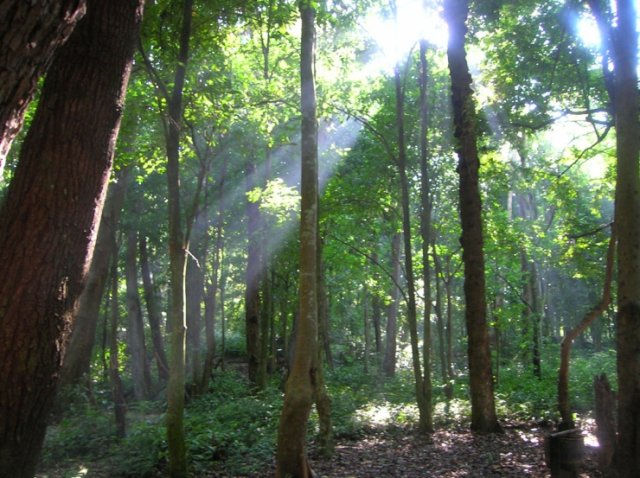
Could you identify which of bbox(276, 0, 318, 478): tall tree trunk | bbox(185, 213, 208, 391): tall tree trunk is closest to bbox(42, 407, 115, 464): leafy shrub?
bbox(276, 0, 318, 478): tall tree trunk

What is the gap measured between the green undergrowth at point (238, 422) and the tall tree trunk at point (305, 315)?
2005mm

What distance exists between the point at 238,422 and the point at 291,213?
16.2ft

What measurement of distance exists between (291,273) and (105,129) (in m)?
15.2

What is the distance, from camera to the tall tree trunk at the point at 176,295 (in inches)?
295

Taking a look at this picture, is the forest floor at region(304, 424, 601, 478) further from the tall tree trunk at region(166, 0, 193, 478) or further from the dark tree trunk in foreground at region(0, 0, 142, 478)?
the dark tree trunk in foreground at region(0, 0, 142, 478)

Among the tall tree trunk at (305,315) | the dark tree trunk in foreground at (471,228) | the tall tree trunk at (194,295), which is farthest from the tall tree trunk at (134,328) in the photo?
the tall tree trunk at (305,315)

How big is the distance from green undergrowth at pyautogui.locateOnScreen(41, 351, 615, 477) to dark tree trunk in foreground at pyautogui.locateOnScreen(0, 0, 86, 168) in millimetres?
7397

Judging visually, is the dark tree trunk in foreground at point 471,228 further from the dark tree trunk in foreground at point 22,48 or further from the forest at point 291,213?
the dark tree trunk in foreground at point 22,48

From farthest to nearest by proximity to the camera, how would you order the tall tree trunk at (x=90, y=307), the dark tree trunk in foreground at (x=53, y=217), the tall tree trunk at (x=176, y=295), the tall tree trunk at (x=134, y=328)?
1. the tall tree trunk at (x=134, y=328)
2. the tall tree trunk at (x=90, y=307)
3. the tall tree trunk at (x=176, y=295)
4. the dark tree trunk in foreground at (x=53, y=217)

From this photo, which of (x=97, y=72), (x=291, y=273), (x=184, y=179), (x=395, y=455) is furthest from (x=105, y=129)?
(x=184, y=179)

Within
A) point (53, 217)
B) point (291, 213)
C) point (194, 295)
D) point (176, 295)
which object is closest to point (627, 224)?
point (176, 295)

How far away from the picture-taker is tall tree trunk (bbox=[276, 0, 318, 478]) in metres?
6.96

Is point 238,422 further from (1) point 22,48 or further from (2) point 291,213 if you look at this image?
(1) point 22,48

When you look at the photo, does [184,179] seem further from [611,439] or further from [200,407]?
[611,439]
